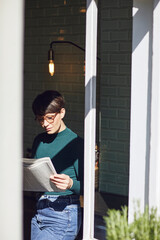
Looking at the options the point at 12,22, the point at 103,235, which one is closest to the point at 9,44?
the point at 12,22

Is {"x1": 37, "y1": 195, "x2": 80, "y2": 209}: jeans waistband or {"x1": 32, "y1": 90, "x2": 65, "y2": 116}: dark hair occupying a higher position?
{"x1": 32, "y1": 90, "x2": 65, "y2": 116}: dark hair

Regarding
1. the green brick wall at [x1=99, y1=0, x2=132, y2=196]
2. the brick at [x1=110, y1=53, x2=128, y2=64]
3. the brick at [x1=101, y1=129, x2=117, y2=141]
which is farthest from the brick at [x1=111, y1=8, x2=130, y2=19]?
A: the brick at [x1=101, y1=129, x2=117, y2=141]

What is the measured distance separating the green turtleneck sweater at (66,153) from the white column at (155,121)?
2.27ft

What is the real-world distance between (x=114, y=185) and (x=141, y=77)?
9.02ft

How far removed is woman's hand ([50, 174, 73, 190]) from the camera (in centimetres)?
251

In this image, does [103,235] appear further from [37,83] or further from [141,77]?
[37,83]

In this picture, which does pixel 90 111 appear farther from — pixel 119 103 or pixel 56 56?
pixel 56 56

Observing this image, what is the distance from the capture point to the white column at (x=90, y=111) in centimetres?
225

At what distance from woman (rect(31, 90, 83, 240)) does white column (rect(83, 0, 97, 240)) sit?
0.81ft

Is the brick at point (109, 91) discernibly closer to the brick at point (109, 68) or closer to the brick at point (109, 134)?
the brick at point (109, 68)

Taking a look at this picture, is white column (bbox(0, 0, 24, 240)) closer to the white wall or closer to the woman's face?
the white wall

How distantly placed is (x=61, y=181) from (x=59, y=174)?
0.08 m

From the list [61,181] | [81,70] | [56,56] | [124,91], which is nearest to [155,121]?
[61,181]

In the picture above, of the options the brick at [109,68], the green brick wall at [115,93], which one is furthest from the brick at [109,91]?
the brick at [109,68]
